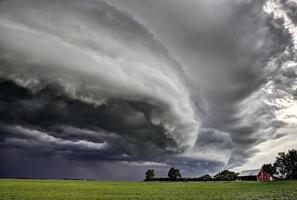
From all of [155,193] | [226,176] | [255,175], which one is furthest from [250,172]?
[155,193]

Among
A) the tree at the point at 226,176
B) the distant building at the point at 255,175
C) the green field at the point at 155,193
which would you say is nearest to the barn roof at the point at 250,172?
the distant building at the point at 255,175

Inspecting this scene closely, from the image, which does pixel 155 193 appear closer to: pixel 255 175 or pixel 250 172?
pixel 255 175

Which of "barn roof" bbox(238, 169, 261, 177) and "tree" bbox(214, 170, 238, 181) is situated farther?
"tree" bbox(214, 170, 238, 181)

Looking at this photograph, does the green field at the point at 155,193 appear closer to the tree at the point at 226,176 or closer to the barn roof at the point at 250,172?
the barn roof at the point at 250,172

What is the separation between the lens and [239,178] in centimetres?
18212

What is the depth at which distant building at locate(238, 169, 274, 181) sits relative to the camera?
17289 centimetres

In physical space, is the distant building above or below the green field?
above

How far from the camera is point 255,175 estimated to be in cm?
17438

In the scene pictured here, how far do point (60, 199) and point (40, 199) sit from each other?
8.50 feet

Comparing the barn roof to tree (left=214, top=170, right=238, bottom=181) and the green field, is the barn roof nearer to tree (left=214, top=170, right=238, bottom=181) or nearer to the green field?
tree (left=214, top=170, right=238, bottom=181)

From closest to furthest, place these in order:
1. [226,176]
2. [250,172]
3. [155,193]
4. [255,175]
→ [155,193]
[255,175]
[250,172]
[226,176]

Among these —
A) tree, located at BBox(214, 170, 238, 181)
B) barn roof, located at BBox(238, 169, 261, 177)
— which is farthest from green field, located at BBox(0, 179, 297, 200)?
tree, located at BBox(214, 170, 238, 181)

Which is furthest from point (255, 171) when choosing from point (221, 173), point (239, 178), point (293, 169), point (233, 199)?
point (233, 199)

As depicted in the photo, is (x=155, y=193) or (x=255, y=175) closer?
(x=155, y=193)
